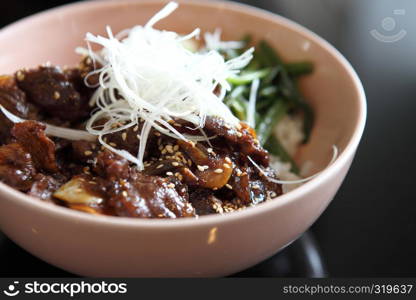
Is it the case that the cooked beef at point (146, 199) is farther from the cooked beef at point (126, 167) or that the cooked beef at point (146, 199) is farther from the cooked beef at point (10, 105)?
the cooked beef at point (10, 105)

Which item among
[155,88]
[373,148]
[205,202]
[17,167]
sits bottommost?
[373,148]

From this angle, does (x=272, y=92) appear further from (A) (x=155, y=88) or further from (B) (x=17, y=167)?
(B) (x=17, y=167)

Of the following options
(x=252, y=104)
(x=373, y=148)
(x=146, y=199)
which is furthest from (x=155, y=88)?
(x=373, y=148)

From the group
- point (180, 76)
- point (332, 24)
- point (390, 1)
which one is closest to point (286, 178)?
point (180, 76)

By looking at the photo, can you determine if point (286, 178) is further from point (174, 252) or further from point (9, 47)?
point (9, 47)

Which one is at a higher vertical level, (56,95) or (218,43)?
(56,95)

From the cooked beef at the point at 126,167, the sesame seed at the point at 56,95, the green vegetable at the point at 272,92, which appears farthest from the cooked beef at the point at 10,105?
the green vegetable at the point at 272,92
